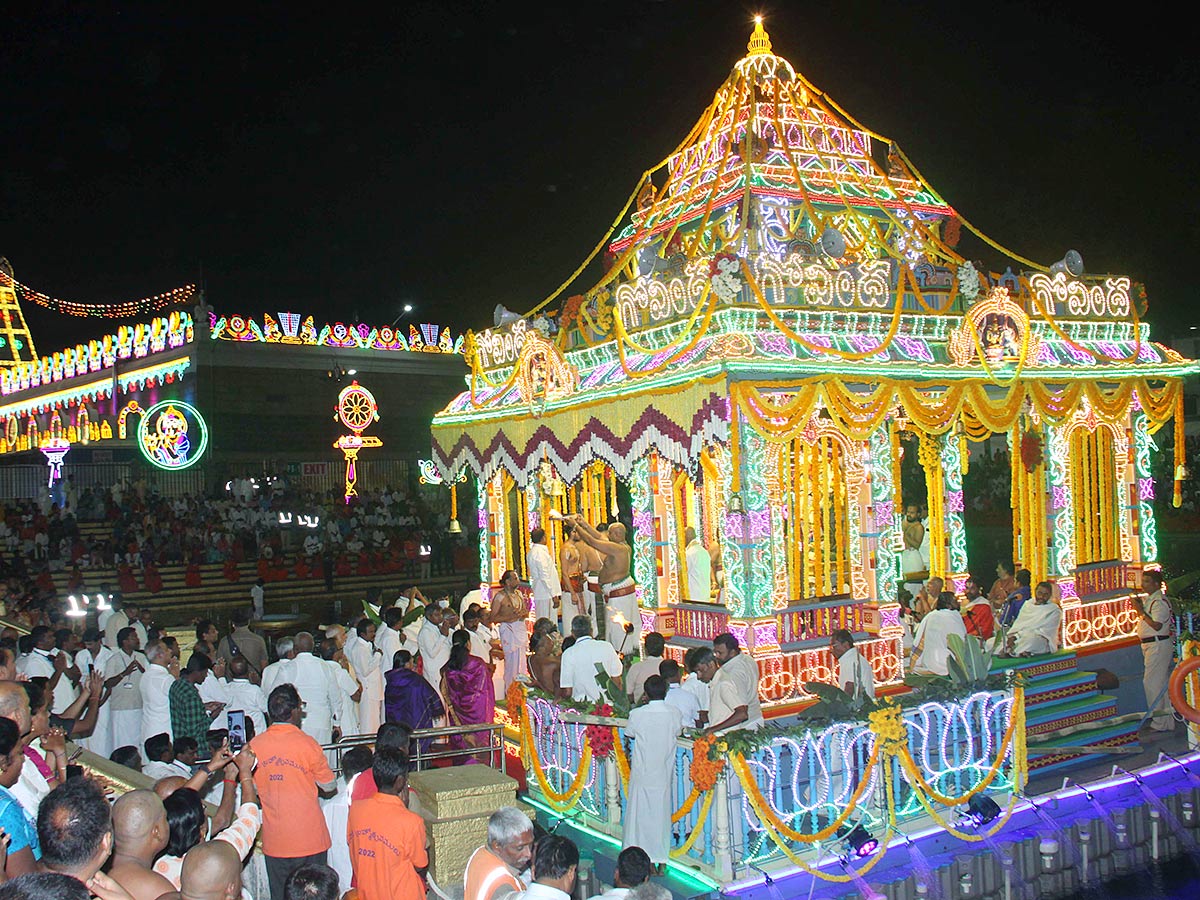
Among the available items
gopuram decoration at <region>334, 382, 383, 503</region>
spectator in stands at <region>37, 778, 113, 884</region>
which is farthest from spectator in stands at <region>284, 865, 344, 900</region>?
gopuram decoration at <region>334, 382, 383, 503</region>

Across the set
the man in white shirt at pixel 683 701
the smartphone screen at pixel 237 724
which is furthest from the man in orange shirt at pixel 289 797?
the man in white shirt at pixel 683 701

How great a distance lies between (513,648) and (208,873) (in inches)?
374

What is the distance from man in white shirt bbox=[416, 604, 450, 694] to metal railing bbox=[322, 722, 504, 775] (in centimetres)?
104

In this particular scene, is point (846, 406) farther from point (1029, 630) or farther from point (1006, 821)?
point (1006, 821)

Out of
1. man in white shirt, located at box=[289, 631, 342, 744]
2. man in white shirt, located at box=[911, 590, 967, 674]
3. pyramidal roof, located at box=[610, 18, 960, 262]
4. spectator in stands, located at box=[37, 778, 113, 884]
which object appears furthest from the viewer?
pyramidal roof, located at box=[610, 18, 960, 262]

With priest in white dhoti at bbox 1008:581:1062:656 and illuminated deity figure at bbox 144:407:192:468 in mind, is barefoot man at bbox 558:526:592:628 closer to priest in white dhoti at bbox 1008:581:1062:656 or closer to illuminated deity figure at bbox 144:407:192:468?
priest in white dhoti at bbox 1008:581:1062:656

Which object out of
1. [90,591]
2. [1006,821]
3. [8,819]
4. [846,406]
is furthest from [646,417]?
[90,591]

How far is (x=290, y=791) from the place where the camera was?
6.48 meters

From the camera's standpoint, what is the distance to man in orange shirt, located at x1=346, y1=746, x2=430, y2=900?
17.7 feet

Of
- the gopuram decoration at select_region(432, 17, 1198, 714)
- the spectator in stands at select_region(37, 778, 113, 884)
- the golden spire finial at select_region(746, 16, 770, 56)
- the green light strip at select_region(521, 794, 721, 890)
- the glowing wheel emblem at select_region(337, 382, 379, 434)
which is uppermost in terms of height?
the golden spire finial at select_region(746, 16, 770, 56)

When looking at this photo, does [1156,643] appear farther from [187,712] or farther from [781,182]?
[187,712]

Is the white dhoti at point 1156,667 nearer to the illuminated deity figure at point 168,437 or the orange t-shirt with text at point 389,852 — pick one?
the orange t-shirt with text at point 389,852

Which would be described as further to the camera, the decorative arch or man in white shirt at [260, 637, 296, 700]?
the decorative arch

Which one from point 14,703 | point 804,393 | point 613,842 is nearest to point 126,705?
point 613,842
